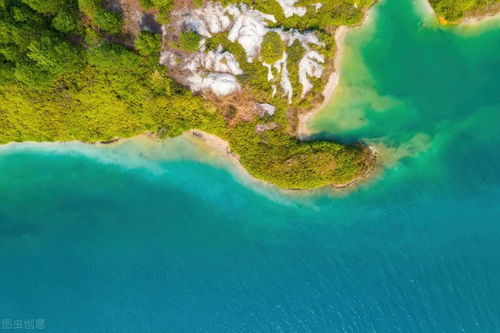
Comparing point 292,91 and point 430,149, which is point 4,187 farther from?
point 430,149

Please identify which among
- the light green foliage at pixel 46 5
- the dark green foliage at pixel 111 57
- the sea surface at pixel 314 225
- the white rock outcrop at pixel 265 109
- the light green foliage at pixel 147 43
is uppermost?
the light green foliage at pixel 46 5

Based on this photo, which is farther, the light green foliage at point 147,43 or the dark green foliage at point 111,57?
the light green foliage at point 147,43

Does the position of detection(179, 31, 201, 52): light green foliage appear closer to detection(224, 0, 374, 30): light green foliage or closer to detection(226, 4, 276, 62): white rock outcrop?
detection(226, 4, 276, 62): white rock outcrop

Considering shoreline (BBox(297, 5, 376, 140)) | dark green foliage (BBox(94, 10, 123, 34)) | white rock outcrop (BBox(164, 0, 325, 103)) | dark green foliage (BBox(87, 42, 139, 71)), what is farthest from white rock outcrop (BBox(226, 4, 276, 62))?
dark green foliage (BBox(94, 10, 123, 34))

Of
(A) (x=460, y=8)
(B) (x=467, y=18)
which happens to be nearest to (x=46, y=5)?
(A) (x=460, y=8)

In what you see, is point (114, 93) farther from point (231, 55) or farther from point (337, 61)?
point (337, 61)

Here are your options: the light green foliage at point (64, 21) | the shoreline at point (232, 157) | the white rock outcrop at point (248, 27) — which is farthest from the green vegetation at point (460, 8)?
the light green foliage at point (64, 21)

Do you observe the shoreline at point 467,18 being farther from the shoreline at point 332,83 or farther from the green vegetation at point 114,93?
the green vegetation at point 114,93
